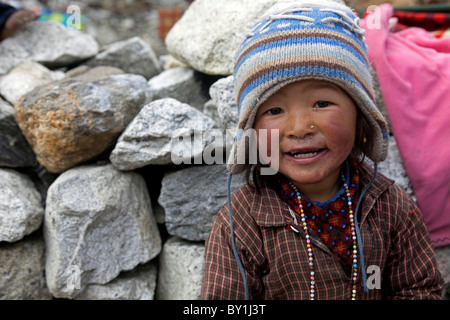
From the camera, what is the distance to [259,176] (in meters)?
1.50

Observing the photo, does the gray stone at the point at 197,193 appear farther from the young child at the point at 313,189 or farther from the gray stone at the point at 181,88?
the gray stone at the point at 181,88

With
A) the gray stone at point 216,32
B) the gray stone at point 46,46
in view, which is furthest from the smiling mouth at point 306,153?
the gray stone at point 46,46

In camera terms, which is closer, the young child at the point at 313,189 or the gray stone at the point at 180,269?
the young child at the point at 313,189

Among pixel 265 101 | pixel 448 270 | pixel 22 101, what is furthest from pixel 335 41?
pixel 22 101

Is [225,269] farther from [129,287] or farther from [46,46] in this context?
[46,46]

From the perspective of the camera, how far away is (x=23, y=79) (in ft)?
6.90

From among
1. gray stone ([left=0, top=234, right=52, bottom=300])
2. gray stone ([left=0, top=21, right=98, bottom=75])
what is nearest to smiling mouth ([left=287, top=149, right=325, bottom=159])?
gray stone ([left=0, top=234, right=52, bottom=300])

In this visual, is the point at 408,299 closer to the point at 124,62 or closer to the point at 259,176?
the point at 259,176

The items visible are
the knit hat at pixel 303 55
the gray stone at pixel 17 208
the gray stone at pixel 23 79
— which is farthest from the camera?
the gray stone at pixel 23 79

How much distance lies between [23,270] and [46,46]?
1.31 meters

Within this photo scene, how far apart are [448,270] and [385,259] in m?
0.51

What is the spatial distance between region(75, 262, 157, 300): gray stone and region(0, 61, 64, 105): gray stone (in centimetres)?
97

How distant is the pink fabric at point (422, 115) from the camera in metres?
1.69

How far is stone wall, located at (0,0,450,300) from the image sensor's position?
5.56 ft
